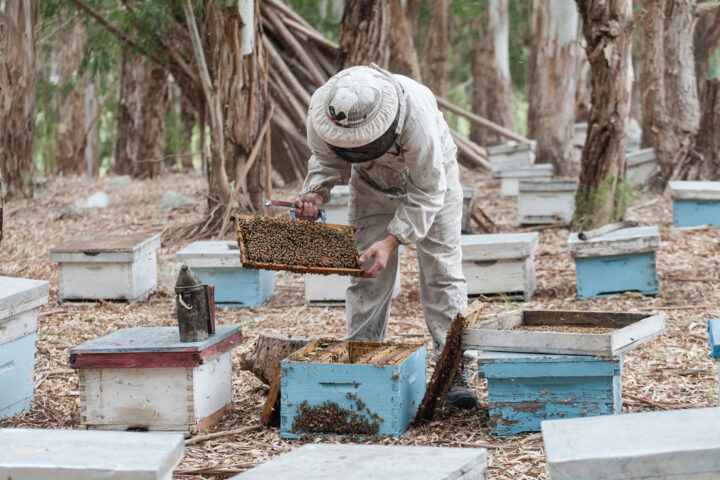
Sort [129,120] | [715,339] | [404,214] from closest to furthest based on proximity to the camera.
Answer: [715,339] < [404,214] < [129,120]

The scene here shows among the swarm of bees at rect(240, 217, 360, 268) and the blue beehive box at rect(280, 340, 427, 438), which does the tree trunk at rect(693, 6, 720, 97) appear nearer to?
the swarm of bees at rect(240, 217, 360, 268)

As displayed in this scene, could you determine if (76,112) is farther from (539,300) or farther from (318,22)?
(539,300)

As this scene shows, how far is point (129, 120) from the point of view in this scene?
13.9m

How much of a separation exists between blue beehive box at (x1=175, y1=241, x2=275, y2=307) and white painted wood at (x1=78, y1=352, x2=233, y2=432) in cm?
220

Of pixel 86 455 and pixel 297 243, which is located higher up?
pixel 297 243

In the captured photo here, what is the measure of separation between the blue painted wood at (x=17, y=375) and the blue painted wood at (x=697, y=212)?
5.62m

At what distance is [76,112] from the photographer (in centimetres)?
1764

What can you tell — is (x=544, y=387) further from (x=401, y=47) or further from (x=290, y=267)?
(x=401, y=47)

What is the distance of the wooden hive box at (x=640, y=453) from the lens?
1861mm

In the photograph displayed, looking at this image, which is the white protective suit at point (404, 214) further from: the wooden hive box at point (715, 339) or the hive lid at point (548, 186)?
the hive lid at point (548, 186)

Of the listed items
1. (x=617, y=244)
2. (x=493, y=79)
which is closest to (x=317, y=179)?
(x=617, y=244)

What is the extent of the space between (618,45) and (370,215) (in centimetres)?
379

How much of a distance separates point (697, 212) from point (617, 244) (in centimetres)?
233

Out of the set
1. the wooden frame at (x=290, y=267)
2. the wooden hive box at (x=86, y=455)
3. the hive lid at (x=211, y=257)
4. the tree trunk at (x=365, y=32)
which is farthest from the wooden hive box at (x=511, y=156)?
the wooden hive box at (x=86, y=455)
